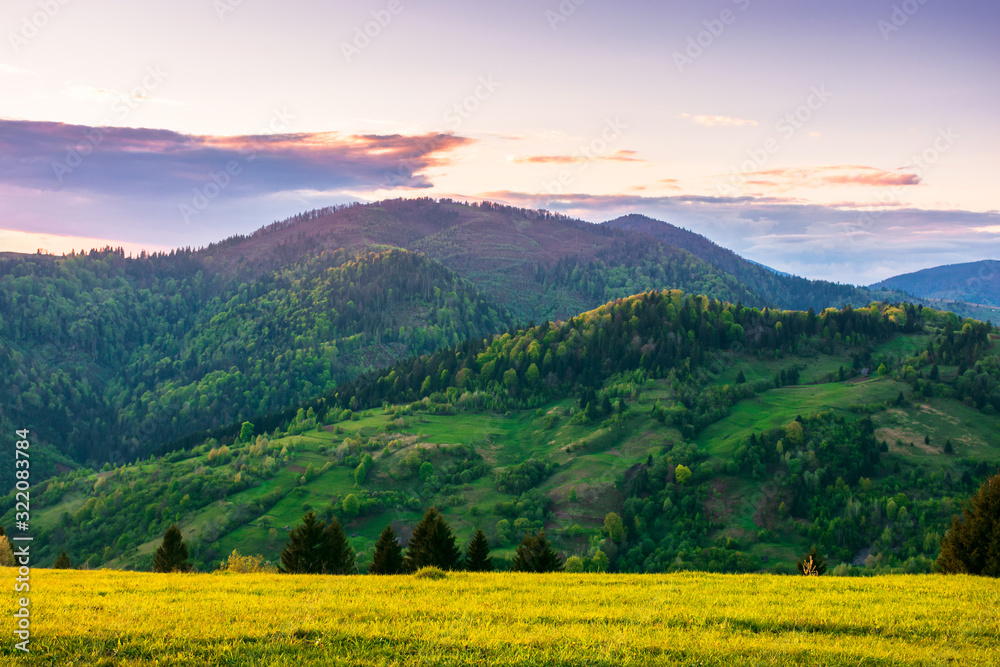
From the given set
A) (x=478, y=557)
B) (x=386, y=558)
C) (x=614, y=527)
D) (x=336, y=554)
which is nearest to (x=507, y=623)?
(x=386, y=558)

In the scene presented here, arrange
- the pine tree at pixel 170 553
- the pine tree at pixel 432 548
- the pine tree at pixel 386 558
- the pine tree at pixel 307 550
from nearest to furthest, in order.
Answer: the pine tree at pixel 432 548 → the pine tree at pixel 307 550 → the pine tree at pixel 386 558 → the pine tree at pixel 170 553

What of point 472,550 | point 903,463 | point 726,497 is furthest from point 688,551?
point 472,550

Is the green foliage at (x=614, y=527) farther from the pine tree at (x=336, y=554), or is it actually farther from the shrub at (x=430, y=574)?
the shrub at (x=430, y=574)

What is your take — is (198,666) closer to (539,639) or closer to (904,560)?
(539,639)

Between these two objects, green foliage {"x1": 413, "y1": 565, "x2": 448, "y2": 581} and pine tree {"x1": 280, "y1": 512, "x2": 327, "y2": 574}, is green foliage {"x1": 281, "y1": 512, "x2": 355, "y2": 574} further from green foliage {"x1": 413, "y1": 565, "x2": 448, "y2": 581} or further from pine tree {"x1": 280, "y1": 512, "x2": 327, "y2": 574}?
green foliage {"x1": 413, "y1": 565, "x2": 448, "y2": 581}

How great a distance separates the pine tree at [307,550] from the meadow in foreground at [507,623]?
18348 mm

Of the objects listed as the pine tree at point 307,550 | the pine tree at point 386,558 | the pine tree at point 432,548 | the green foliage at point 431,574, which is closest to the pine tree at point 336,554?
the pine tree at point 307,550

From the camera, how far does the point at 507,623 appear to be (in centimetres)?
2438

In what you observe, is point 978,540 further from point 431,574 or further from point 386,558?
point 386,558

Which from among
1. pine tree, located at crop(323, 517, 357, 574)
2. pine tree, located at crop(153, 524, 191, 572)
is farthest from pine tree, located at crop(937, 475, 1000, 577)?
pine tree, located at crop(153, 524, 191, 572)

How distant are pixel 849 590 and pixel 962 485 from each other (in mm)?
193224

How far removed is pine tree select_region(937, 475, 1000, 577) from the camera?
37.1 metres

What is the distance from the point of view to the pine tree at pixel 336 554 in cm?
5250

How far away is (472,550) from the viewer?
5619 centimetres
